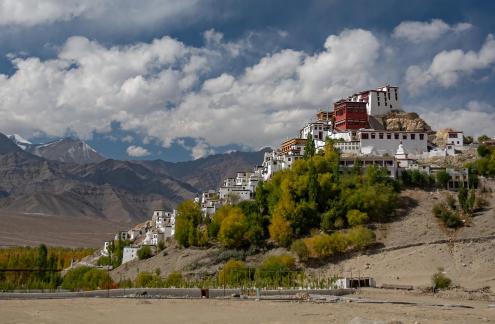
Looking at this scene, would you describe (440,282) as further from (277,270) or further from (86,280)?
(86,280)

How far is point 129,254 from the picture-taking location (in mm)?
80375

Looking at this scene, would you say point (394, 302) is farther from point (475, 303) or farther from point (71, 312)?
point (71, 312)

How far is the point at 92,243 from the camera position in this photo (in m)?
183

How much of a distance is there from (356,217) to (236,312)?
30.6 m

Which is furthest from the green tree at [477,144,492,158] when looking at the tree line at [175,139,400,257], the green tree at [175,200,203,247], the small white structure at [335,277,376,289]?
the green tree at [175,200,203,247]

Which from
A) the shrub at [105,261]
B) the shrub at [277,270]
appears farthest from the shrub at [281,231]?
the shrub at [105,261]

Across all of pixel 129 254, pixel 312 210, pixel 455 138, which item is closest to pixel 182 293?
pixel 312 210

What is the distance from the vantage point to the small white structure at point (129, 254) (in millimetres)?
79312

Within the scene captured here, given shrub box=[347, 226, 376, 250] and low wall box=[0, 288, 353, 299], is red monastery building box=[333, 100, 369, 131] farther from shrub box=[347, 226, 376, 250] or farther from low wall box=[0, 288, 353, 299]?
low wall box=[0, 288, 353, 299]

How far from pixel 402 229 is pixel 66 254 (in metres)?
76.4

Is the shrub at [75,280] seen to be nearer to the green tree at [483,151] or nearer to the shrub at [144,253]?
the shrub at [144,253]

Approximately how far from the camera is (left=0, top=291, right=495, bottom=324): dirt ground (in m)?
24.2

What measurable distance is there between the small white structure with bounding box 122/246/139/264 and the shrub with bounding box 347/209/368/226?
3472 centimetres

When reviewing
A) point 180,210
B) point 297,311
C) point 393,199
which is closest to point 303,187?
point 393,199
